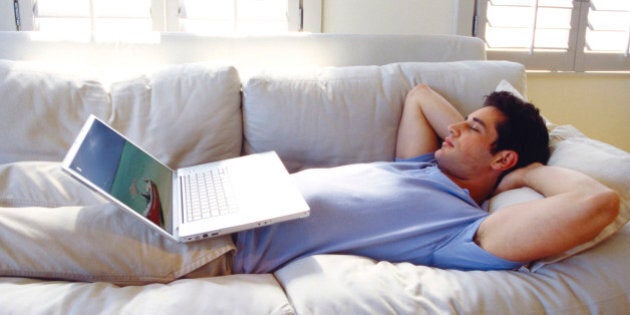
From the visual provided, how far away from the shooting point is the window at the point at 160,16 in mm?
1759

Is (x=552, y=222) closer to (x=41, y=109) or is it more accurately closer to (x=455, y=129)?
(x=455, y=129)

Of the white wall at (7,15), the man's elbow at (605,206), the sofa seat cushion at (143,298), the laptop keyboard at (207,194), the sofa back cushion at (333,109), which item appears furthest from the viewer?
the white wall at (7,15)

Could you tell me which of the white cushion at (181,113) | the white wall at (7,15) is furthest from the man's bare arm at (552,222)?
the white wall at (7,15)

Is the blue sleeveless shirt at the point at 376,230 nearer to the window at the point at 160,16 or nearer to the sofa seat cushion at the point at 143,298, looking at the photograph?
the sofa seat cushion at the point at 143,298

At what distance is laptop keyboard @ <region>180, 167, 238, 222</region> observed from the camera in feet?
3.37

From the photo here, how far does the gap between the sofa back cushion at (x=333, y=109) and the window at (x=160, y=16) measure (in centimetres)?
46

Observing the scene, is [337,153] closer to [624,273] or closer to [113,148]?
[113,148]

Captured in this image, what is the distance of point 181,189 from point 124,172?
19cm

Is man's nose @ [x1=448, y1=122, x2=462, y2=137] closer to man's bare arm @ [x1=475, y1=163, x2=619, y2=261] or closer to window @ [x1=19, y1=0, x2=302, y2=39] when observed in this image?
man's bare arm @ [x1=475, y1=163, x2=619, y2=261]

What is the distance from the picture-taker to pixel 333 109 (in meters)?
1.43

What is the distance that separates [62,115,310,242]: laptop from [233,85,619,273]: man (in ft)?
0.22

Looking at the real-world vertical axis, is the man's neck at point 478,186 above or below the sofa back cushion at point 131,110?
below

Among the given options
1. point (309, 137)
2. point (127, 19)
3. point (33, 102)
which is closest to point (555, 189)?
point (309, 137)

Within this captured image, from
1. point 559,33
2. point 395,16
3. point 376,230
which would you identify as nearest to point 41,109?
point 376,230
